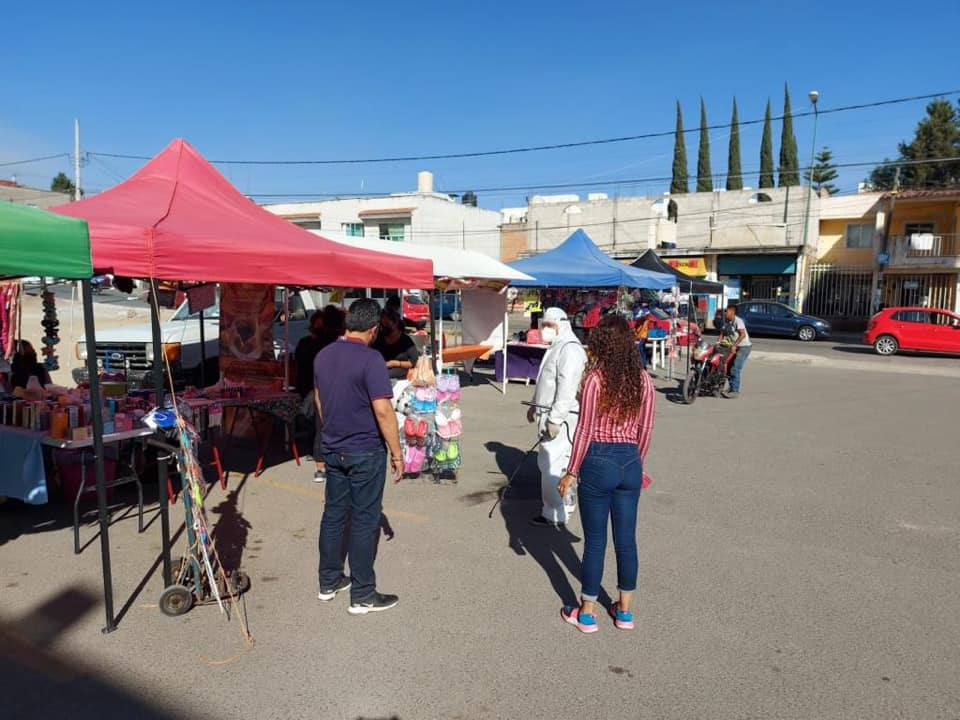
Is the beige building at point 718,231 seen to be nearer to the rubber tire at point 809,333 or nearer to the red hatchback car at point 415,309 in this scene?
the rubber tire at point 809,333

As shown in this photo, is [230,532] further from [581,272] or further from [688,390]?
[581,272]

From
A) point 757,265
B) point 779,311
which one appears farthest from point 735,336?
point 757,265

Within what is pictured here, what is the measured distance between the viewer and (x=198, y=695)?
3143 millimetres

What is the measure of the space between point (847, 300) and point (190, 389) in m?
33.3

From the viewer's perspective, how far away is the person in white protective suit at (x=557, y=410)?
5.15 m

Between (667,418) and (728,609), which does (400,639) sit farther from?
(667,418)

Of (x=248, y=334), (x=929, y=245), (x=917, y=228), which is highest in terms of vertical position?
(x=917, y=228)

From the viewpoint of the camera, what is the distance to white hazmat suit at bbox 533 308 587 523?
5.15 m

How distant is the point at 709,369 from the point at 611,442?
926 cm

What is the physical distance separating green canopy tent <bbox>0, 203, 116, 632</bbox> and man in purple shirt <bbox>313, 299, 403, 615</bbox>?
3.80 ft

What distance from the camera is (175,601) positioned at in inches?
153

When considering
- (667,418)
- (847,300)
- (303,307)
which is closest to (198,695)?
(667,418)

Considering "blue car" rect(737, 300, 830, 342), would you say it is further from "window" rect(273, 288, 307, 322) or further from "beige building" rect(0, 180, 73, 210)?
"beige building" rect(0, 180, 73, 210)

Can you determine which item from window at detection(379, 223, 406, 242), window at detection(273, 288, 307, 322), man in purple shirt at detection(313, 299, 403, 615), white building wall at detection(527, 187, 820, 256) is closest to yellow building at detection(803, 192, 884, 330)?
white building wall at detection(527, 187, 820, 256)
